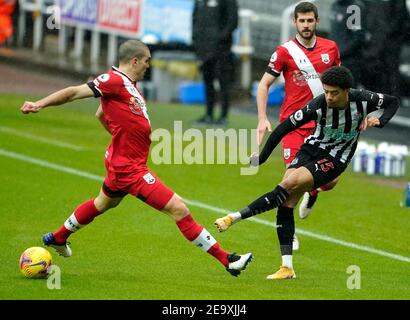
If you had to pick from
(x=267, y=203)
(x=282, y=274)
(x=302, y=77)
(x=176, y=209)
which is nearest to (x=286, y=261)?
(x=282, y=274)

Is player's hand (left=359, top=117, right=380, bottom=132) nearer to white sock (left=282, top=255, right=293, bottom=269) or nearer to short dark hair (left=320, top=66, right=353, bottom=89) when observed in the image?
short dark hair (left=320, top=66, right=353, bottom=89)

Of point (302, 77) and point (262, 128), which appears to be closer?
point (262, 128)

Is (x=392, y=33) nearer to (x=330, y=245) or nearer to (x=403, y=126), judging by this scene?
(x=403, y=126)

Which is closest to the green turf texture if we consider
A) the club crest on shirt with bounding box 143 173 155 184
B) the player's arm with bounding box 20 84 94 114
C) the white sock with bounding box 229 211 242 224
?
the white sock with bounding box 229 211 242 224

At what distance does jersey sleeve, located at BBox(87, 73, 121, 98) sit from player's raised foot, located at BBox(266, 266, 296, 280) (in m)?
2.09

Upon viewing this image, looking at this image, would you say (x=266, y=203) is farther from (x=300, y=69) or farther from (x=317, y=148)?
(x=300, y=69)

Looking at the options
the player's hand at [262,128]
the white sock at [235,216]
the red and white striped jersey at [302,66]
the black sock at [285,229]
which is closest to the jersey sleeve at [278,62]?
the red and white striped jersey at [302,66]

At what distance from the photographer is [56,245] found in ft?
34.9

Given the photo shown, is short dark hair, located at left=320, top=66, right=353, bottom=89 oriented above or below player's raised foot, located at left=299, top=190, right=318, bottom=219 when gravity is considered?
above

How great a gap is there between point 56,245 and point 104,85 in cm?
160

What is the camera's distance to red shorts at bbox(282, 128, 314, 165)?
11773 millimetres

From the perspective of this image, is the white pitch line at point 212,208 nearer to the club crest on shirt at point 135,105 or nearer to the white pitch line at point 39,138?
the white pitch line at point 39,138

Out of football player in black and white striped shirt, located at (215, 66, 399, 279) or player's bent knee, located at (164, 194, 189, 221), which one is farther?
football player in black and white striped shirt, located at (215, 66, 399, 279)

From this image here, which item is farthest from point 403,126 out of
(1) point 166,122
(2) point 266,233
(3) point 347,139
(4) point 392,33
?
(3) point 347,139
